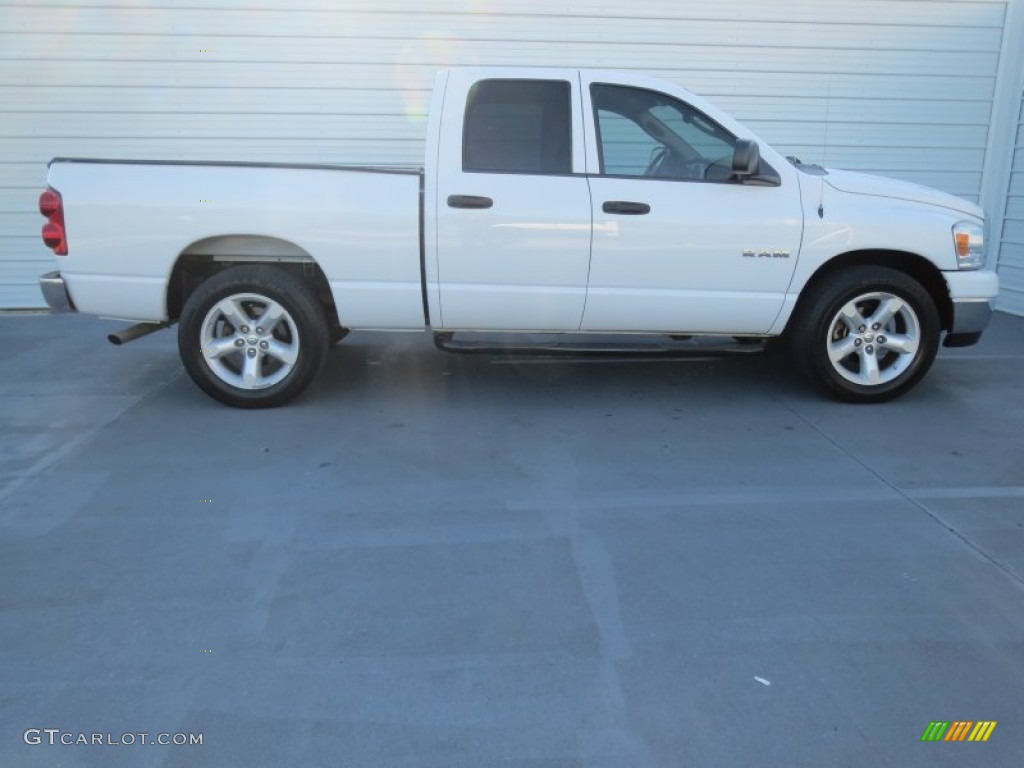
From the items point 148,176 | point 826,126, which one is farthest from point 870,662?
point 826,126

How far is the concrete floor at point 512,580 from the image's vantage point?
8.08 ft

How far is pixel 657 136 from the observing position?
5.23m

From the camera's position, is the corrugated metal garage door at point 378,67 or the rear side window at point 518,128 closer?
the rear side window at point 518,128

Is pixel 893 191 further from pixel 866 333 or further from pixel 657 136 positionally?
pixel 657 136

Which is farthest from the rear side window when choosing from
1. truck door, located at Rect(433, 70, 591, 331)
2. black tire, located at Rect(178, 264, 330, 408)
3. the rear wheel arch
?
black tire, located at Rect(178, 264, 330, 408)

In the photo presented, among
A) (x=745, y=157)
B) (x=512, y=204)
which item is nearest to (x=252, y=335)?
(x=512, y=204)

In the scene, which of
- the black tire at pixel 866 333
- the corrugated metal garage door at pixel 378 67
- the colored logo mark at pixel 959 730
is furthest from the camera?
the corrugated metal garage door at pixel 378 67

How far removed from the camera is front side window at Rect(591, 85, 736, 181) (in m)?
5.10

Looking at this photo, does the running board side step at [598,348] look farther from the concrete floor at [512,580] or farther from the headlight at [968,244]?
the headlight at [968,244]

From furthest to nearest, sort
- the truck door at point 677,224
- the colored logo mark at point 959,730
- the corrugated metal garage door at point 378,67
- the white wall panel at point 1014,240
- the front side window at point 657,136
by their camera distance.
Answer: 1. the white wall panel at point 1014,240
2. the corrugated metal garage door at point 378,67
3. the front side window at point 657,136
4. the truck door at point 677,224
5. the colored logo mark at point 959,730

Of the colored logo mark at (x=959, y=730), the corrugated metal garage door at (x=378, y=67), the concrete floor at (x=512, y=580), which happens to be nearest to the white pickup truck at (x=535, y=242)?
the concrete floor at (x=512, y=580)

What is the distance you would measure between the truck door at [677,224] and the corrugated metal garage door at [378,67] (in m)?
3.51

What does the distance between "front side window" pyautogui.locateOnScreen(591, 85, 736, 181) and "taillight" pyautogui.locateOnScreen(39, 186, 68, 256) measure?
325cm

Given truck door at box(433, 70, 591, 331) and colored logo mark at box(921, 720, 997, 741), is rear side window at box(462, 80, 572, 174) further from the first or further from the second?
colored logo mark at box(921, 720, 997, 741)
